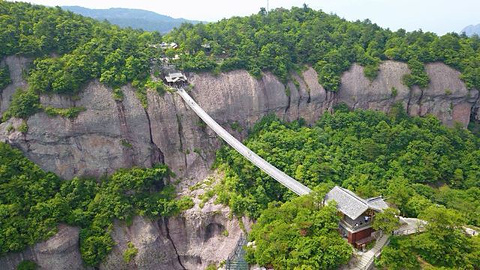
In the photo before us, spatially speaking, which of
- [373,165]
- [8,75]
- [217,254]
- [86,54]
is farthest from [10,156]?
[373,165]

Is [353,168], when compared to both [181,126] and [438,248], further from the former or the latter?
[181,126]

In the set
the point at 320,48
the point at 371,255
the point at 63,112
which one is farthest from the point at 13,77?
the point at 371,255

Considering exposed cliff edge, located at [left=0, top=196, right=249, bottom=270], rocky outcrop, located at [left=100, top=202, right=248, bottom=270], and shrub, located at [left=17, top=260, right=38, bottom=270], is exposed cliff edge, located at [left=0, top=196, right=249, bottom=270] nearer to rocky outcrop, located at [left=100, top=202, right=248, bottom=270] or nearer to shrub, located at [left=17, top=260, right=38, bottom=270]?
rocky outcrop, located at [left=100, top=202, right=248, bottom=270]

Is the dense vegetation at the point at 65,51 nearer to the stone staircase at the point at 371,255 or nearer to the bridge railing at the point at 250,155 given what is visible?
the bridge railing at the point at 250,155

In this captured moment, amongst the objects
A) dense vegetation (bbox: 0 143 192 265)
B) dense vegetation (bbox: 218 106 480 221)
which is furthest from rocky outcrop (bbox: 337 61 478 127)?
dense vegetation (bbox: 0 143 192 265)

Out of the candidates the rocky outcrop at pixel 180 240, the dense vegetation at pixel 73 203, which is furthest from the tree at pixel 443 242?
the dense vegetation at pixel 73 203

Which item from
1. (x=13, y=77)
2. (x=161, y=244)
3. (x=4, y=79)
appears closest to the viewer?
(x=161, y=244)
